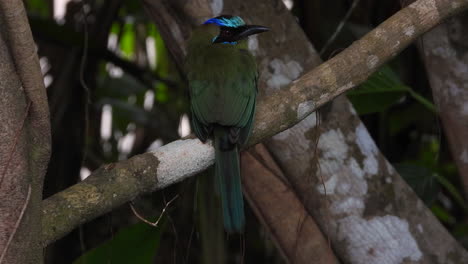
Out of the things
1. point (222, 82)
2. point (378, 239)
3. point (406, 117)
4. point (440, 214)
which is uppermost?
point (222, 82)

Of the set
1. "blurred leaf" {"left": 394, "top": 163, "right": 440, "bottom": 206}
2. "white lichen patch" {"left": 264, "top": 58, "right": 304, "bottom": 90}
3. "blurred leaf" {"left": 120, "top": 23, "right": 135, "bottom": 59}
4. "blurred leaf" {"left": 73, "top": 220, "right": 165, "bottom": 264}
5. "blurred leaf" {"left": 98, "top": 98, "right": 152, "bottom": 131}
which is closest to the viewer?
"blurred leaf" {"left": 73, "top": 220, "right": 165, "bottom": 264}

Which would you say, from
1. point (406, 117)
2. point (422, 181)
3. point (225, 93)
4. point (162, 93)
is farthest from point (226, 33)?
point (162, 93)

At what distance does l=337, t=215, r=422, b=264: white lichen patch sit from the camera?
2.39 m

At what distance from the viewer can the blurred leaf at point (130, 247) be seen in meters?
2.22

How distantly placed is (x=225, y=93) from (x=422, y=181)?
3.22ft

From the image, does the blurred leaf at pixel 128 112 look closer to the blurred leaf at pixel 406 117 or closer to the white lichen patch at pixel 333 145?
the blurred leaf at pixel 406 117

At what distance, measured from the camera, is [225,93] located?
2373 millimetres

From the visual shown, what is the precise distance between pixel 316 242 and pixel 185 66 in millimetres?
771

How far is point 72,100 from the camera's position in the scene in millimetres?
3748

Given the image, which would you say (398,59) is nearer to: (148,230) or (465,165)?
(465,165)

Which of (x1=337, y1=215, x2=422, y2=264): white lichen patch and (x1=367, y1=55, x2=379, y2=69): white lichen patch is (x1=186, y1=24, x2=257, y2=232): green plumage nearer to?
(x1=367, y1=55, x2=379, y2=69): white lichen patch

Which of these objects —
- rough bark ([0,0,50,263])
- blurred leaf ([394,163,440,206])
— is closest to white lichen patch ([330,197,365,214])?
blurred leaf ([394,163,440,206])

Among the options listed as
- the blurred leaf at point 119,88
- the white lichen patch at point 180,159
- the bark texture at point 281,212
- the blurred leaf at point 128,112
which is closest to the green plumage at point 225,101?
the white lichen patch at point 180,159

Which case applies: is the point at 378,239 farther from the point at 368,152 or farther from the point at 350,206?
the point at 368,152
